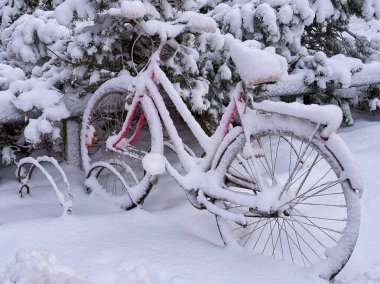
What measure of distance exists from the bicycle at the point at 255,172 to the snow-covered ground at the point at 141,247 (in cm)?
16

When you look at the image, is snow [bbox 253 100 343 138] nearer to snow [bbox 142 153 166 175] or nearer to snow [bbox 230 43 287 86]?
snow [bbox 230 43 287 86]

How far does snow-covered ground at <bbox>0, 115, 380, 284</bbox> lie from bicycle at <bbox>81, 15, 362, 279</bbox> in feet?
0.54

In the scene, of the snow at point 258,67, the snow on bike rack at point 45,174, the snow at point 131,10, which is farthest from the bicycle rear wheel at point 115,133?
the snow at point 258,67

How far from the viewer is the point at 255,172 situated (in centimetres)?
257

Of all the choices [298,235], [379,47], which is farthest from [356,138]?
[298,235]

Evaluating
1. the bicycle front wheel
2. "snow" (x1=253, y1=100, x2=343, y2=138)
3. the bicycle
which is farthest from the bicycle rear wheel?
"snow" (x1=253, y1=100, x2=343, y2=138)

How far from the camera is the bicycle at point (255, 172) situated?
7.34 ft

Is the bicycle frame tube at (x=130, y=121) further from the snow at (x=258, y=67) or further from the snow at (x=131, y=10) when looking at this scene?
the snow at (x=258, y=67)

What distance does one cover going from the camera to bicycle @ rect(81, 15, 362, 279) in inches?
88.0

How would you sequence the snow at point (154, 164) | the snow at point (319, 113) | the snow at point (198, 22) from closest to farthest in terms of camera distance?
the snow at point (319, 113) < the snow at point (154, 164) < the snow at point (198, 22)

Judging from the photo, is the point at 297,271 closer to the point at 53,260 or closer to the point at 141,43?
the point at 53,260

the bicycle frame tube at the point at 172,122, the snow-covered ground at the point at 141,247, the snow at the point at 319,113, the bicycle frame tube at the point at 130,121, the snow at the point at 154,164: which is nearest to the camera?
the snow at the point at 319,113

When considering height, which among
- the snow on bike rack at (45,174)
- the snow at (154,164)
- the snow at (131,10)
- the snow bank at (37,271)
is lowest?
the snow bank at (37,271)

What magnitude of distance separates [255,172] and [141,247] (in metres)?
0.81
